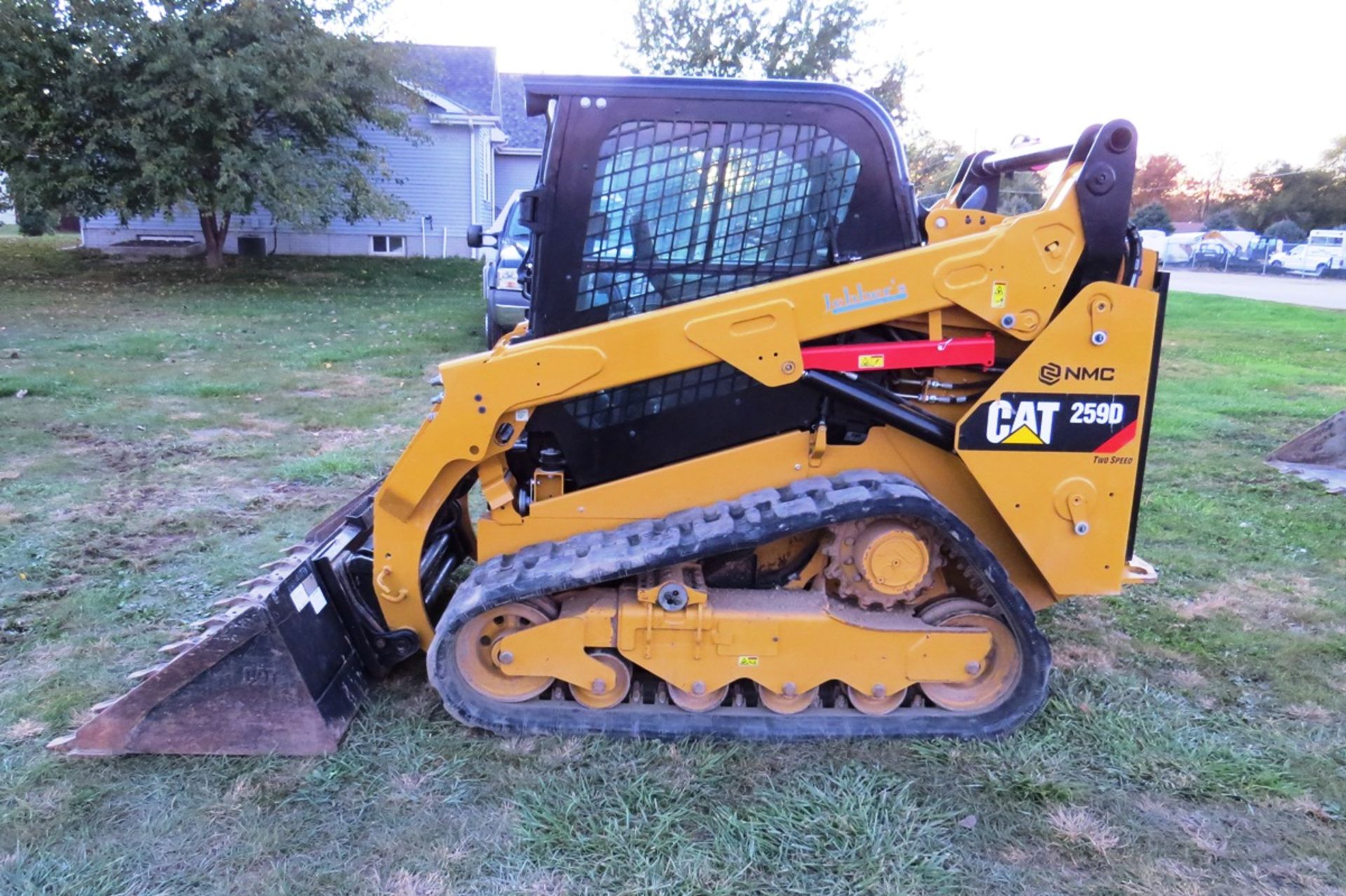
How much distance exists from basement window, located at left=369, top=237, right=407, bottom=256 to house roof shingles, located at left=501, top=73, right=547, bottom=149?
729cm

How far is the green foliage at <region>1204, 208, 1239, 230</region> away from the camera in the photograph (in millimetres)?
52562

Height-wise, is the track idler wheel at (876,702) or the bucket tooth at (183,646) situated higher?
the bucket tooth at (183,646)

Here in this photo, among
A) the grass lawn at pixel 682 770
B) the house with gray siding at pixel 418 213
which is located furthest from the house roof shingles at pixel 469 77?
the grass lawn at pixel 682 770

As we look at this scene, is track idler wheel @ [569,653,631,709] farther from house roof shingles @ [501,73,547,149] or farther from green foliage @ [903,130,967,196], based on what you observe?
house roof shingles @ [501,73,547,149]

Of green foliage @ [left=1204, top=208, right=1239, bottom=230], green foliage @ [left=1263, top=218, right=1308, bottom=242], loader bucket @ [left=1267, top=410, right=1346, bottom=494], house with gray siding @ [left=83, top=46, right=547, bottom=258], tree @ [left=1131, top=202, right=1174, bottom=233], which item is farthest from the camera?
green foliage @ [left=1204, top=208, right=1239, bottom=230]

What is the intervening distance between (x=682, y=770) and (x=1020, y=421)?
5.61 ft

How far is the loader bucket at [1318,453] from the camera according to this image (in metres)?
7.18

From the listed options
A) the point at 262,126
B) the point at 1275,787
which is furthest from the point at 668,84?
the point at 262,126

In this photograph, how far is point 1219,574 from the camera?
520 cm

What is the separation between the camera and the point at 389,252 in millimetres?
27203

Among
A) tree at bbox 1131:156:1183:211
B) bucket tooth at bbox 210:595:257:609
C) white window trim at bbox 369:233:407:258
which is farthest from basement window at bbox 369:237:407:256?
tree at bbox 1131:156:1183:211

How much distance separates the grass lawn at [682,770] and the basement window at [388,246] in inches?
839

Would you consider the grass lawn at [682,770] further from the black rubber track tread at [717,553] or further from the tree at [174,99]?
the tree at [174,99]

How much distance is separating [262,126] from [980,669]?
1968 cm
